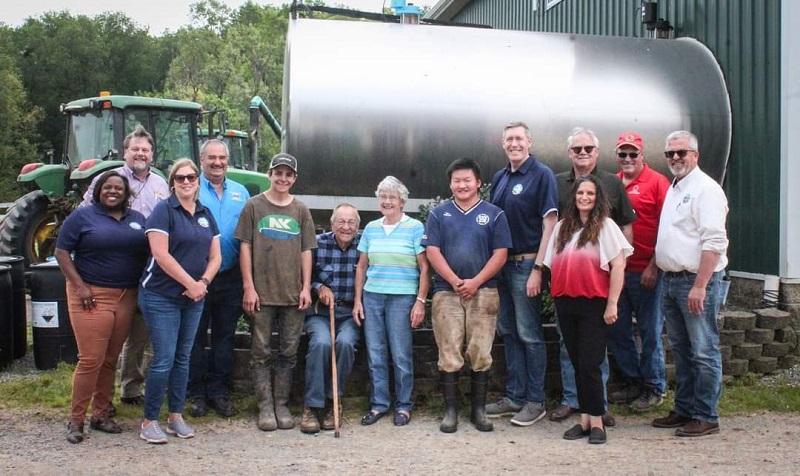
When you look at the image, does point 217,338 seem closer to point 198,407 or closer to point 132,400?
point 198,407

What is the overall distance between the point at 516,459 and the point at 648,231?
1.89 meters

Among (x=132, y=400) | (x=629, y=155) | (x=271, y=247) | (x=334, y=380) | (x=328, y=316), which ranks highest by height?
(x=629, y=155)

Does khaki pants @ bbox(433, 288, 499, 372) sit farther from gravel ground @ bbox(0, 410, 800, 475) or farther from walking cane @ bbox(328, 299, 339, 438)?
walking cane @ bbox(328, 299, 339, 438)

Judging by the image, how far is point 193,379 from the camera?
5902 millimetres

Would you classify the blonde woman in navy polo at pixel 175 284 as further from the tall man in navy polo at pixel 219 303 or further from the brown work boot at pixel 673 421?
the brown work boot at pixel 673 421

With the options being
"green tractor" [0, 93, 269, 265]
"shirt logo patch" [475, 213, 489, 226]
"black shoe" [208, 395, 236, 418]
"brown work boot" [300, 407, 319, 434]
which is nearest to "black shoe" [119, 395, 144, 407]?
"black shoe" [208, 395, 236, 418]

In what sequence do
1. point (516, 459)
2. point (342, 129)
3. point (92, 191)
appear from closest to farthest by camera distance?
point (516, 459), point (92, 191), point (342, 129)

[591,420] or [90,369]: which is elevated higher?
[90,369]

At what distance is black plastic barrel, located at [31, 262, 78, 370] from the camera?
23.5 feet

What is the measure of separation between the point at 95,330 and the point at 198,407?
37.9 inches

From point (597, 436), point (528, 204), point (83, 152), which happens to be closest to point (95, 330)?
point (528, 204)

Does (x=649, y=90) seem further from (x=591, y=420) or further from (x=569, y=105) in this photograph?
(x=591, y=420)

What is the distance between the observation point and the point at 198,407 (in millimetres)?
5852

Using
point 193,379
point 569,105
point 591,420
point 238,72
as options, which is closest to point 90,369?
point 193,379
